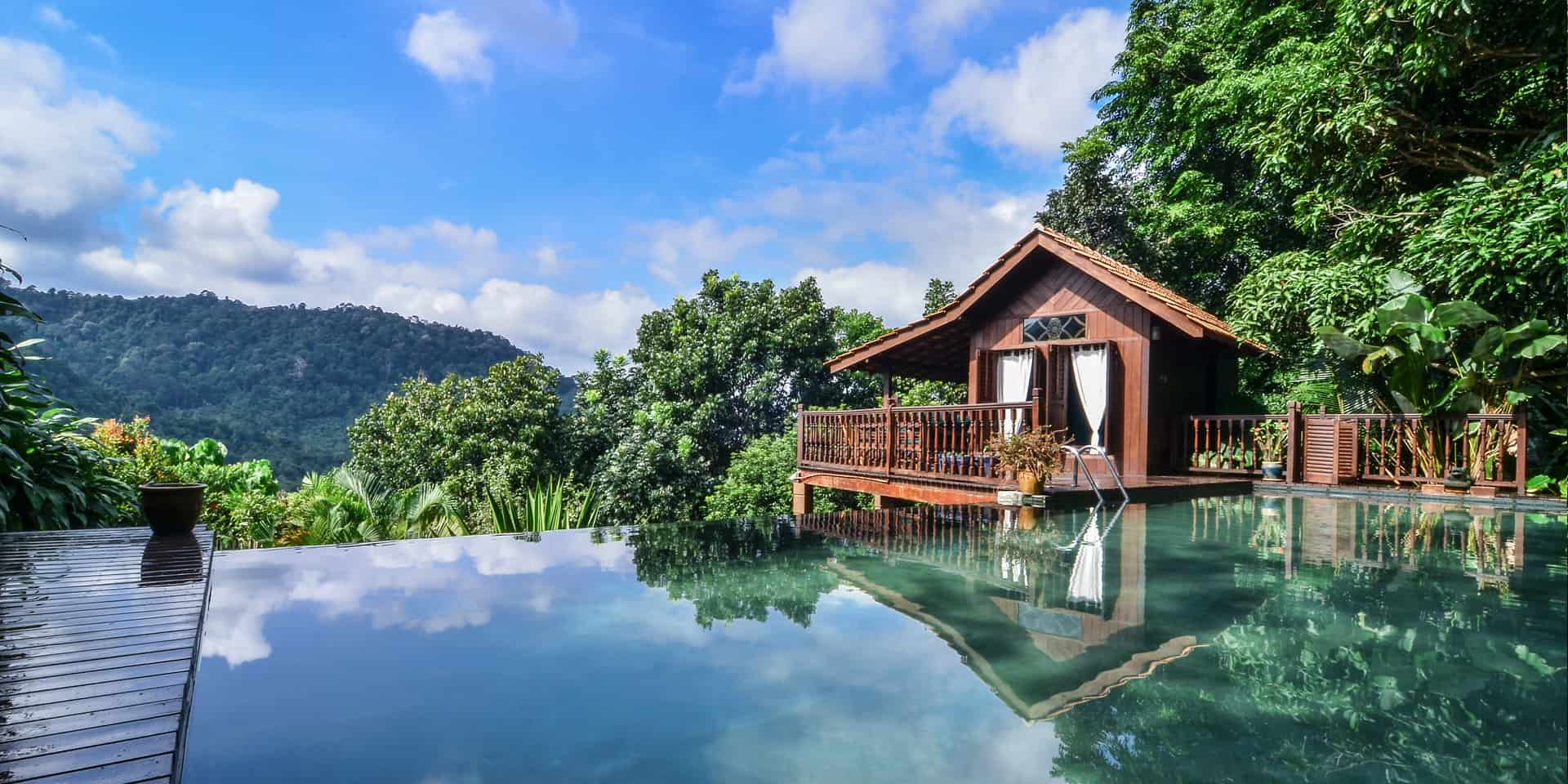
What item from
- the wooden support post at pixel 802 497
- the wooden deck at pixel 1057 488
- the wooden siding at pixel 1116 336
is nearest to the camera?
the wooden deck at pixel 1057 488

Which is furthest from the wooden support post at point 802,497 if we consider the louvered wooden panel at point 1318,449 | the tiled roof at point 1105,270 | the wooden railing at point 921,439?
the louvered wooden panel at point 1318,449

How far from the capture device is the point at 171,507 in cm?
Answer: 459

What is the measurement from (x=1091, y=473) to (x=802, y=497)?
455 cm

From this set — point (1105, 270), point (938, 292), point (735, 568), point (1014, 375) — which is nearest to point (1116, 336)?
point (1105, 270)

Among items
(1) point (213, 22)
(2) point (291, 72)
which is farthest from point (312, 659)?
(2) point (291, 72)

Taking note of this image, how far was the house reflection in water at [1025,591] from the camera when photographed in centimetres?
267

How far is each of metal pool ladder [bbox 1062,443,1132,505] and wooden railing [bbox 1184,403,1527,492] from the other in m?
1.70

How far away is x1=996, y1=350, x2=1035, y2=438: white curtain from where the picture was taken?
11453 millimetres

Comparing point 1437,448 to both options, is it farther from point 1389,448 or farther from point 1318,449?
point 1318,449

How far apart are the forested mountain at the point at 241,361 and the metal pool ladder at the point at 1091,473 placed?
29.1 meters

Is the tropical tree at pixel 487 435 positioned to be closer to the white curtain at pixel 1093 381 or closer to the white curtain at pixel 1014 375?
the white curtain at pixel 1014 375

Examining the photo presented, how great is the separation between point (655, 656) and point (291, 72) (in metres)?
20.9

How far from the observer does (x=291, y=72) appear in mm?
18172

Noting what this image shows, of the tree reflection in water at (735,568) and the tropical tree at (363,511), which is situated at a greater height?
the tree reflection in water at (735,568)
